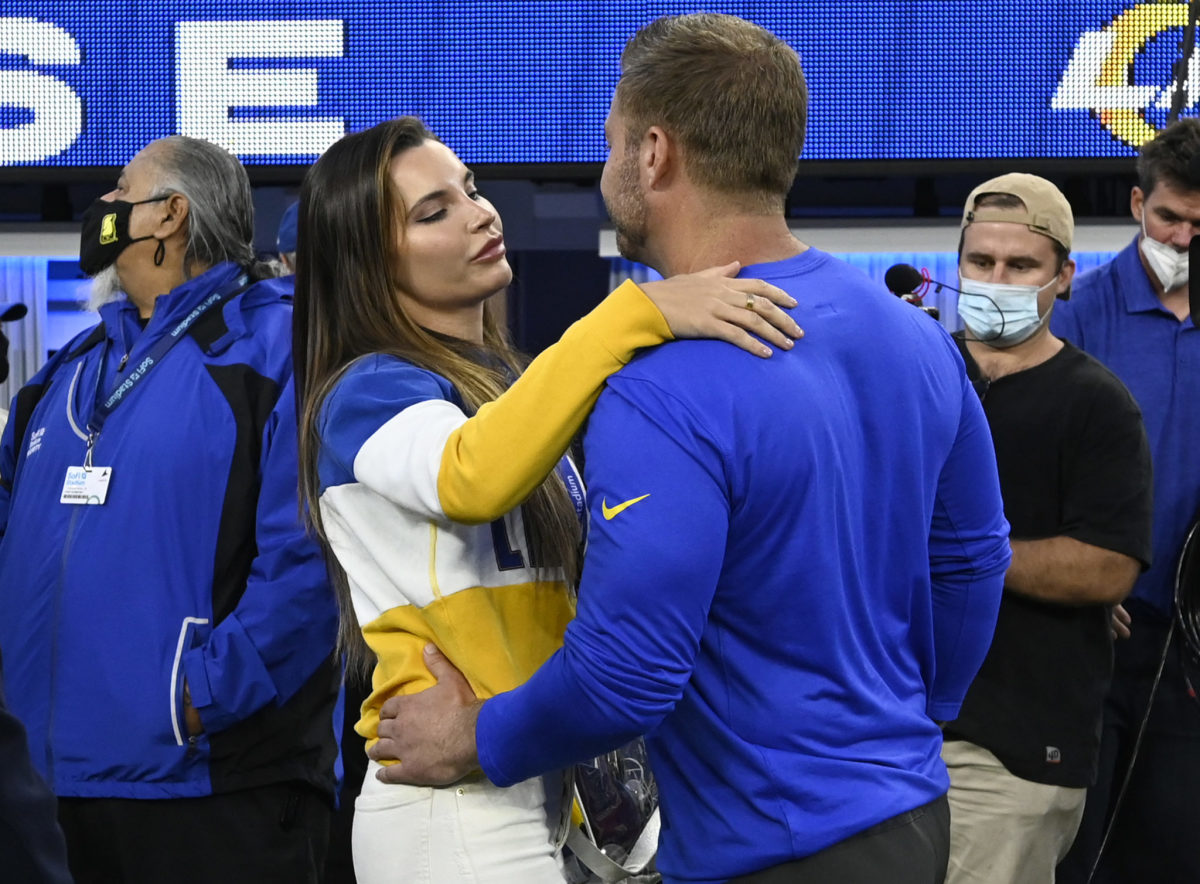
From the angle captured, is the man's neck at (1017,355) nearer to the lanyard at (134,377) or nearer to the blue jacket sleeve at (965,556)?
the blue jacket sleeve at (965,556)

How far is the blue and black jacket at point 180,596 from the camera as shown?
94.8 inches

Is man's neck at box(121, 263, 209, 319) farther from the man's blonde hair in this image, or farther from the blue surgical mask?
the man's blonde hair

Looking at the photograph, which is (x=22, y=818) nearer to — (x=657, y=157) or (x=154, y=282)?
(x=657, y=157)

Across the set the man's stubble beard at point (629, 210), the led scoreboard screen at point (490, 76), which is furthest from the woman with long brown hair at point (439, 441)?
the led scoreboard screen at point (490, 76)

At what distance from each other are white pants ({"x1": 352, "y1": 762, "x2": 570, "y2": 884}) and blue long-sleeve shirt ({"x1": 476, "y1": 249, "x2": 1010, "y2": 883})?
0.47 ft

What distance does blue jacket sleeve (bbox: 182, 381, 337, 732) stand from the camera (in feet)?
7.80

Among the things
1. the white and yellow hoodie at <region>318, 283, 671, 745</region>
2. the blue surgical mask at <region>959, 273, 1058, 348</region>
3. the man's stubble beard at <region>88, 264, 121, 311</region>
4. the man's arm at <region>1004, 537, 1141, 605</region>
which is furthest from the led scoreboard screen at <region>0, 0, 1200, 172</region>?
the white and yellow hoodie at <region>318, 283, 671, 745</region>

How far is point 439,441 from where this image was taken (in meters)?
1.54

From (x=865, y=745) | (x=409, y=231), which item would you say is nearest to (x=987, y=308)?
(x=409, y=231)

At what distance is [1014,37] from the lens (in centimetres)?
421

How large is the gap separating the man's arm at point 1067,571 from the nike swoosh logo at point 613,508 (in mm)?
1242

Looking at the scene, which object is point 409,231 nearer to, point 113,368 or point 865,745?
point 865,745

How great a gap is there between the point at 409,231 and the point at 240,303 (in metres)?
0.87

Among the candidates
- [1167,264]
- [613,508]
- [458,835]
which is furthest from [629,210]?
[1167,264]
